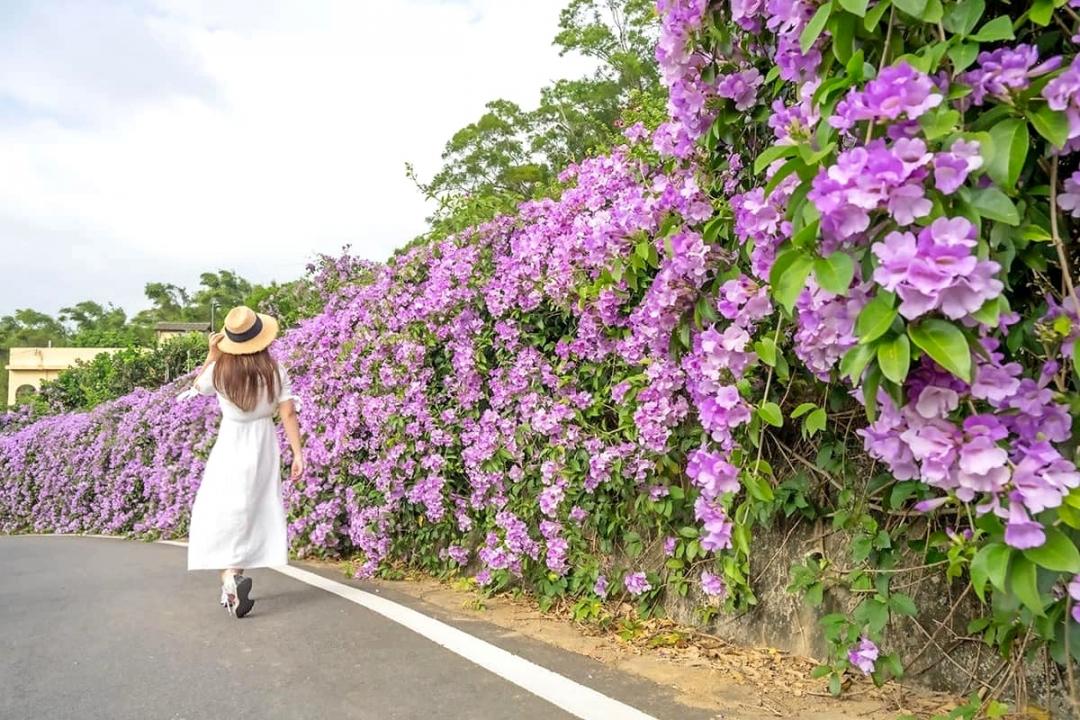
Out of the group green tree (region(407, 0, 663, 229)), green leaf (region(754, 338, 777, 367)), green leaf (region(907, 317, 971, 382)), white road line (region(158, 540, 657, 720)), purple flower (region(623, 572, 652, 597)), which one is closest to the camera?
green leaf (region(907, 317, 971, 382))

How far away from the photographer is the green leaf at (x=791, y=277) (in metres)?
1.53

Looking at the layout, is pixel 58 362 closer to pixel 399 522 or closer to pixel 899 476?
pixel 399 522

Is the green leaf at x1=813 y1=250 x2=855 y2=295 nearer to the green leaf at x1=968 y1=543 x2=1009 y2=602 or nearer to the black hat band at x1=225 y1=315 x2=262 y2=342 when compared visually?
the green leaf at x1=968 y1=543 x2=1009 y2=602

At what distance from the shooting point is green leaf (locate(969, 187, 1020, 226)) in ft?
4.39

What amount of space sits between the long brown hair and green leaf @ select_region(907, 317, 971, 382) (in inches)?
166

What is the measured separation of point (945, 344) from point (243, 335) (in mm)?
4321

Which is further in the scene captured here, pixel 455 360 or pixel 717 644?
pixel 455 360

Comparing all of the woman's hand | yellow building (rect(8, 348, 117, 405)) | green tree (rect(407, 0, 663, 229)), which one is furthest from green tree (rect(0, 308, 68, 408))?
the woman's hand

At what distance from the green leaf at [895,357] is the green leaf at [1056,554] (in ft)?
1.27

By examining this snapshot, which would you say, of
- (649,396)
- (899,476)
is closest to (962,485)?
(899,476)

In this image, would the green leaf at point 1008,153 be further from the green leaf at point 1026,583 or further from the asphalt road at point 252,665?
the asphalt road at point 252,665

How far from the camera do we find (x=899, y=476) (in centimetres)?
163

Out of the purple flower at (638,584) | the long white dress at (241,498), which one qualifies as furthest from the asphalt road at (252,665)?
the purple flower at (638,584)

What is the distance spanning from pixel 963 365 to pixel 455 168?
3628 cm
